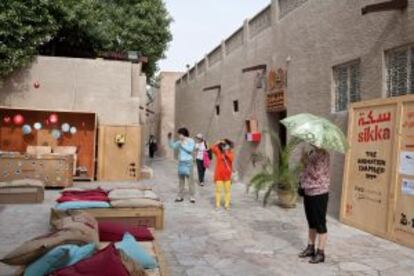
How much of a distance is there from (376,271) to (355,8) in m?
5.48

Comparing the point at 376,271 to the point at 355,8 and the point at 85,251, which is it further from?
the point at 355,8

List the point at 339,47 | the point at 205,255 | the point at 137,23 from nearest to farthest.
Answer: the point at 205,255
the point at 339,47
the point at 137,23

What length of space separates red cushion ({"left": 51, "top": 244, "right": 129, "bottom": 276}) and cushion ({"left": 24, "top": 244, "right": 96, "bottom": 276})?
21 centimetres

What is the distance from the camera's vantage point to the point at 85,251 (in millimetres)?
5082

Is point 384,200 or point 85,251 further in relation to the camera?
point 384,200

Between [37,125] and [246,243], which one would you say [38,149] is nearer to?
[37,125]

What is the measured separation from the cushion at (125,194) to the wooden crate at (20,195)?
8.87 ft

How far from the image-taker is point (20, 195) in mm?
11727

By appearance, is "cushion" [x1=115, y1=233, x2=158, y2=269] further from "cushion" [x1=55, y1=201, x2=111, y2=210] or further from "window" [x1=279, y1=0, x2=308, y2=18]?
"window" [x1=279, y1=0, x2=308, y2=18]

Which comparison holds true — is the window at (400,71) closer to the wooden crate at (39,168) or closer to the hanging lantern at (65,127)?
the wooden crate at (39,168)

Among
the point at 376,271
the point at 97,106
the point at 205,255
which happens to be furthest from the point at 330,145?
the point at 97,106

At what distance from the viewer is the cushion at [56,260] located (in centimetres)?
487

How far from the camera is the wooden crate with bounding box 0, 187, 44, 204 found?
11531 millimetres

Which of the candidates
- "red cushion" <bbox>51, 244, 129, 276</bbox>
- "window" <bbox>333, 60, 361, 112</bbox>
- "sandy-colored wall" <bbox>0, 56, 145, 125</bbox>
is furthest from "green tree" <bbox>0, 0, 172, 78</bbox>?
"red cushion" <bbox>51, 244, 129, 276</bbox>
